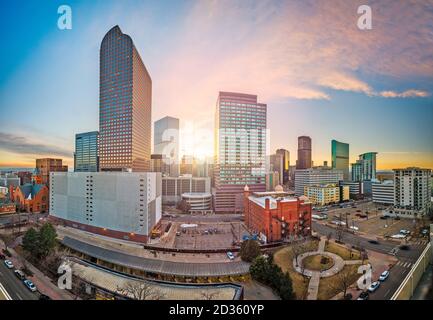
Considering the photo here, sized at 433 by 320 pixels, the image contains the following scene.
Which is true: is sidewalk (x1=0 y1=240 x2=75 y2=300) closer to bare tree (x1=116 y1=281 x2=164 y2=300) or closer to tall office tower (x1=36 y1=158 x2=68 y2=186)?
bare tree (x1=116 y1=281 x2=164 y2=300)

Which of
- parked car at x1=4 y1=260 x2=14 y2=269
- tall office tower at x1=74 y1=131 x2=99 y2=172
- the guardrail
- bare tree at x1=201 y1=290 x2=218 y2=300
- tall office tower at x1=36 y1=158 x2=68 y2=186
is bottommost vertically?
Result: parked car at x1=4 y1=260 x2=14 y2=269

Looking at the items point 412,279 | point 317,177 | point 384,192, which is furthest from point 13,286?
point 384,192

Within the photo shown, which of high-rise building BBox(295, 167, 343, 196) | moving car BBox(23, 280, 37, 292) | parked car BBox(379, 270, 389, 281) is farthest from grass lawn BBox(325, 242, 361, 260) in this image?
high-rise building BBox(295, 167, 343, 196)

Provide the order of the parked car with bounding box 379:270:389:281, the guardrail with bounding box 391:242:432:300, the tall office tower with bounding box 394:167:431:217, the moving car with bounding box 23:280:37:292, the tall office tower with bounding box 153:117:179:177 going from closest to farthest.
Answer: the guardrail with bounding box 391:242:432:300
the moving car with bounding box 23:280:37:292
the parked car with bounding box 379:270:389:281
the tall office tower with bounding box 394:167:431:217
the tall office tower with bounding box 153:117:179:177

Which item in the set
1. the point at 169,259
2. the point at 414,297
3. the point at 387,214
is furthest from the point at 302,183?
the point at 414,297

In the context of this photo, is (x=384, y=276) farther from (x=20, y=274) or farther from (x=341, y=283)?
(x=20, y=274)

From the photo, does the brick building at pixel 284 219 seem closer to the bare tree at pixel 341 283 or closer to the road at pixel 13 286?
the bare tree at pixel 341 283

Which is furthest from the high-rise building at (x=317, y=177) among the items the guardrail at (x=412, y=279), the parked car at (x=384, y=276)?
A: the guardrail at (x=412, y=279)
